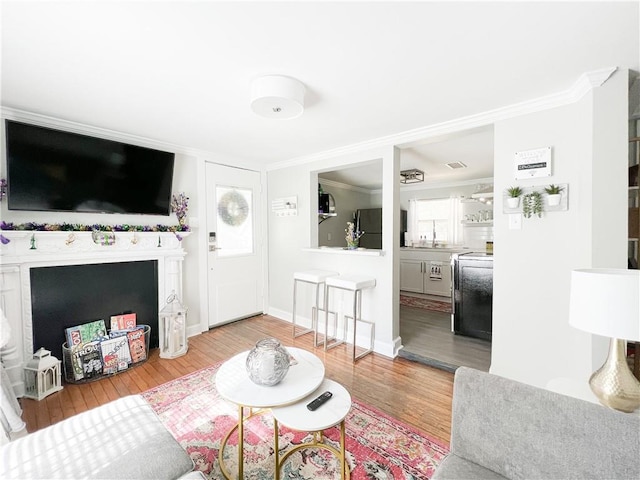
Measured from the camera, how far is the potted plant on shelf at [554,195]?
2038 millimetres

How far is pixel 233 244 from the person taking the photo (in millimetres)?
3969

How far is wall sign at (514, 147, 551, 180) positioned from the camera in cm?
210

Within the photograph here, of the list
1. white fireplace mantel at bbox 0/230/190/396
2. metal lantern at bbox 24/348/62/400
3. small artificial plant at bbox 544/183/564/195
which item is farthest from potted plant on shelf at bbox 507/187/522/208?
metal lantern at bbox 24/348/62/400

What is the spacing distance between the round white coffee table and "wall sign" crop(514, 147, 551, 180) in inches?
83.4

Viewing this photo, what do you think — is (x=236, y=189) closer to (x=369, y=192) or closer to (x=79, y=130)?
(x=79, y=130)

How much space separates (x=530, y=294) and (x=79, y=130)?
13.8ft

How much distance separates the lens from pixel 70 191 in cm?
252

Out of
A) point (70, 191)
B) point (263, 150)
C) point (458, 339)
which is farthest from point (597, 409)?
point (70, 191)

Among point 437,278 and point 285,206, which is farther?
point 437,278

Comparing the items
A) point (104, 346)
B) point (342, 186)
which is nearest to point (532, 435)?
point (104, 346)

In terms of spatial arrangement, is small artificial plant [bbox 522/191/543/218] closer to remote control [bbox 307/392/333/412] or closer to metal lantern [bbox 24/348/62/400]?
remote control [bbox 307/392/333/412]

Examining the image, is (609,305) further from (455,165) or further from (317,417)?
(455,165)

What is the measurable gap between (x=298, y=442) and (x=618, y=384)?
64.3 inches

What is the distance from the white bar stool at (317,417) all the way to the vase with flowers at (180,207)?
2.60 m
